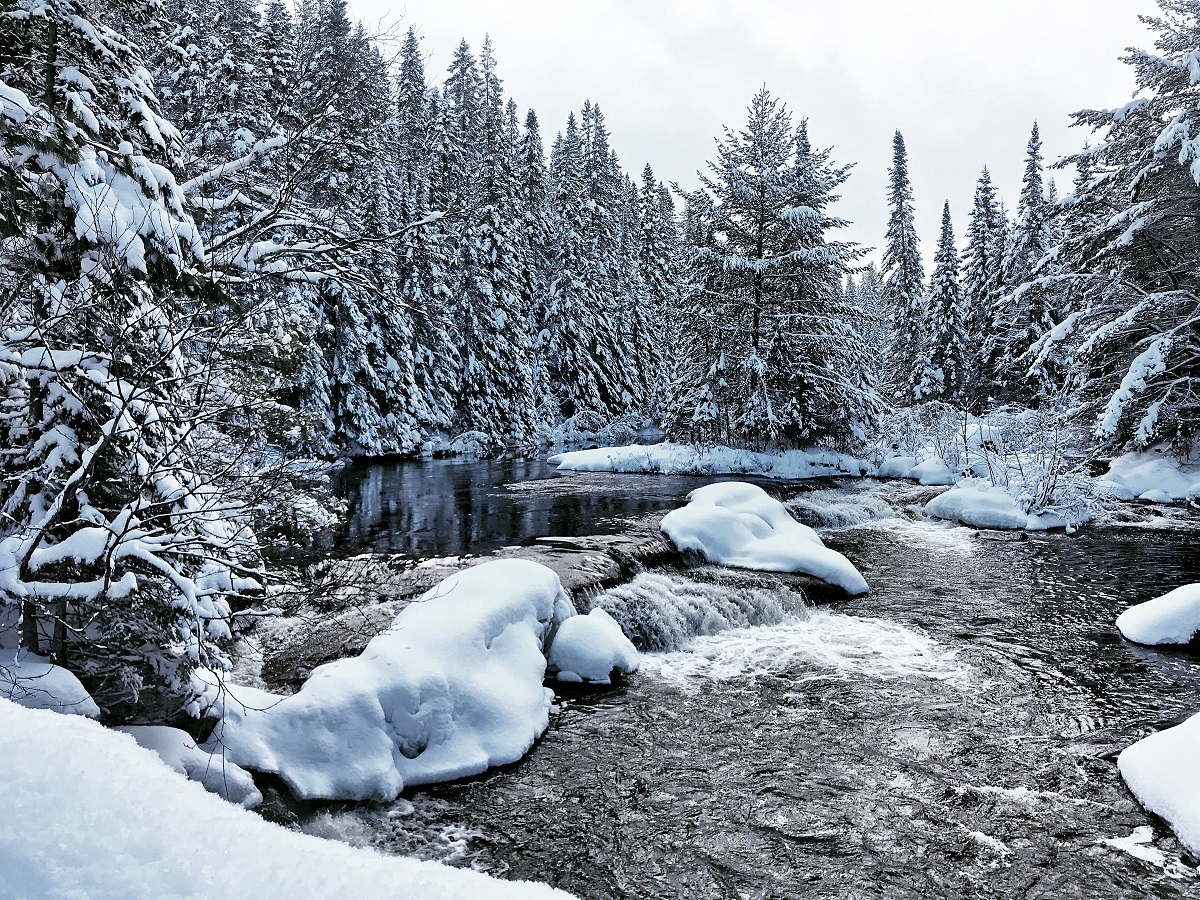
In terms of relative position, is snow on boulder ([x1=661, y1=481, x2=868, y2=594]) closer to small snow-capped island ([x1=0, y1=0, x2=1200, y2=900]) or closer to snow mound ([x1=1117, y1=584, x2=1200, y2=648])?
small snow-capped island ([x1=0, y1=0, x2=1200, y2=900])

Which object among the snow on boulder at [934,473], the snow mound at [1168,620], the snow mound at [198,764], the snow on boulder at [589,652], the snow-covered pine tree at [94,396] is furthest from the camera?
the snow on boulder at [934,473]

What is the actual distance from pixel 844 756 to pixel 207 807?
5144 mm

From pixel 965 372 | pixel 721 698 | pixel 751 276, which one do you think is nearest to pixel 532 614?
pixel 721 698

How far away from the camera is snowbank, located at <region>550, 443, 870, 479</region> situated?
74.1 feet

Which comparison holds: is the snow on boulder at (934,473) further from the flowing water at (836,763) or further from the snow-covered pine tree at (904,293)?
the snow-covered pine tree at (904,293)

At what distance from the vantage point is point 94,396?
14.1 feet

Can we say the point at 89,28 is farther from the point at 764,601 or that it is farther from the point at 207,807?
the point at 764,601

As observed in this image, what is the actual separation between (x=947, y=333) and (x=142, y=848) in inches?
1513

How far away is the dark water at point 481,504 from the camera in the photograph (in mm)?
12508

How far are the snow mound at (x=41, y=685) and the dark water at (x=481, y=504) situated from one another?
696 cm

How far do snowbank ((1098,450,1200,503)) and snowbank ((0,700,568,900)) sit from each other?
18.4 m

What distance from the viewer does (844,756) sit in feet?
19.1

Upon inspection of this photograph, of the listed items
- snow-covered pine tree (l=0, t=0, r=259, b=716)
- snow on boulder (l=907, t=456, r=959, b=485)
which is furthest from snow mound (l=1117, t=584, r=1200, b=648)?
snow on boulder (l=907, t=456, r=959, b=485)

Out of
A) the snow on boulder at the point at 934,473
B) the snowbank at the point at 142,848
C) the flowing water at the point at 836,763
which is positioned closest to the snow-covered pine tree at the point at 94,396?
the flowing water at the point at 836,763
